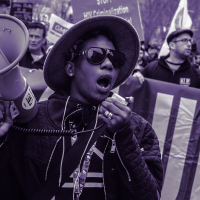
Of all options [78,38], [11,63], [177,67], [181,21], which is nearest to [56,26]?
[181,21]

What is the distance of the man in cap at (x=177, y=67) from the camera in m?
4.57

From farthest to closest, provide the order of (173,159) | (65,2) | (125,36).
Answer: (65,2) → (173,159) → (125,36)

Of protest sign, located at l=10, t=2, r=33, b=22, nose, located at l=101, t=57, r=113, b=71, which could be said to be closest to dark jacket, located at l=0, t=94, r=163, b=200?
nose, located at l=101, t=57, r=113, b=71

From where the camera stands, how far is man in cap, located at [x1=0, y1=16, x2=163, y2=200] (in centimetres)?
144

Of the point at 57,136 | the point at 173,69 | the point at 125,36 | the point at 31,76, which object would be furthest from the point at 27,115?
the point at 173,69

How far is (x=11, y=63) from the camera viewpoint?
1.43m

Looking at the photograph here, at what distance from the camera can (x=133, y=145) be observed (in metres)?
1.43

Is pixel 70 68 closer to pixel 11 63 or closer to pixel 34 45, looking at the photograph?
pixel 11 63

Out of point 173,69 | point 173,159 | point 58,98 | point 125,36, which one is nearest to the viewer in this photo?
point 58,98

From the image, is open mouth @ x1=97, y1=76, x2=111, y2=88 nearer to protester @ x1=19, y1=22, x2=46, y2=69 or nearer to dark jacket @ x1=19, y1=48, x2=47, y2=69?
dark jacket @ x1=19, y1=48, x2=47, y2=69

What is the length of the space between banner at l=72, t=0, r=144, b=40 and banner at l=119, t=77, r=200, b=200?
81.5 inches

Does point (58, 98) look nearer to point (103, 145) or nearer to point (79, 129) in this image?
point (79, 129)

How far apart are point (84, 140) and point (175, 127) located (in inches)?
92.3

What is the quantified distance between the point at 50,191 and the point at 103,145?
17.3 inches
